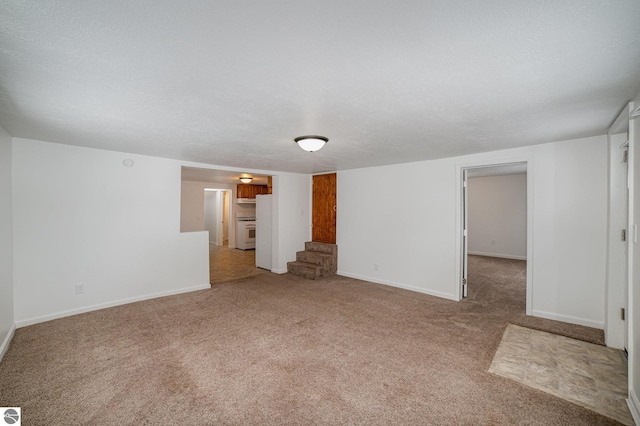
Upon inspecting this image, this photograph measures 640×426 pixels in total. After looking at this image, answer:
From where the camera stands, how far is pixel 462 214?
4461 mm

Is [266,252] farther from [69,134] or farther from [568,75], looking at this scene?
[568,75]

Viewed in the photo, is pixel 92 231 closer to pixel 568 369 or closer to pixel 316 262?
pixel 316 262

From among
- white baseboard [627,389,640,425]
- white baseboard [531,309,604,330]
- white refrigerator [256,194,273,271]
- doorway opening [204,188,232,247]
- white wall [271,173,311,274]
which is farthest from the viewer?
doorway opening [204,188,232,247]

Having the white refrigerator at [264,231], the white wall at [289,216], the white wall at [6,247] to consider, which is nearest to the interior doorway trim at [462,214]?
the white wall at [289,216]

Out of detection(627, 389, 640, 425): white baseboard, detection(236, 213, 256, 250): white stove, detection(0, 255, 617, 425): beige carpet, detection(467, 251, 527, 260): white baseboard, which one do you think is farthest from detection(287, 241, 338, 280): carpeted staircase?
detection(467, 251, 527, 260): white baseboard

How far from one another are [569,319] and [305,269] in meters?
4.22

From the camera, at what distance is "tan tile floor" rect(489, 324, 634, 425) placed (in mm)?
2047

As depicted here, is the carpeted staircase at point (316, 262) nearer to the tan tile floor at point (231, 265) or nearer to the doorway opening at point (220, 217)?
the tan tile floor at point (231, 265)

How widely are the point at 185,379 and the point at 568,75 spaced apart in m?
3.58

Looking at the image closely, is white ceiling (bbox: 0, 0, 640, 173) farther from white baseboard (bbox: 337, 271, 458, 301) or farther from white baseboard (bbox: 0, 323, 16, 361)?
white baseboard (bbox: 337, 271, 458, 301)

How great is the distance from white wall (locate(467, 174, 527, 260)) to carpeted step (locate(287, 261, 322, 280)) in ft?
18.1

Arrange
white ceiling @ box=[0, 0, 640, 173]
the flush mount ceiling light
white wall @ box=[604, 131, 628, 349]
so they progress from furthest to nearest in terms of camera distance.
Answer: the flush mount ceiling light → white wall @ box=[604, 131, 628, 349] → white ceiling @ box=[0, 0, 640, 173]

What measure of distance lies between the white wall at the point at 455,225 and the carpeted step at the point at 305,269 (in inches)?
26.4

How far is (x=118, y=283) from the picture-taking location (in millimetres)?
4082
